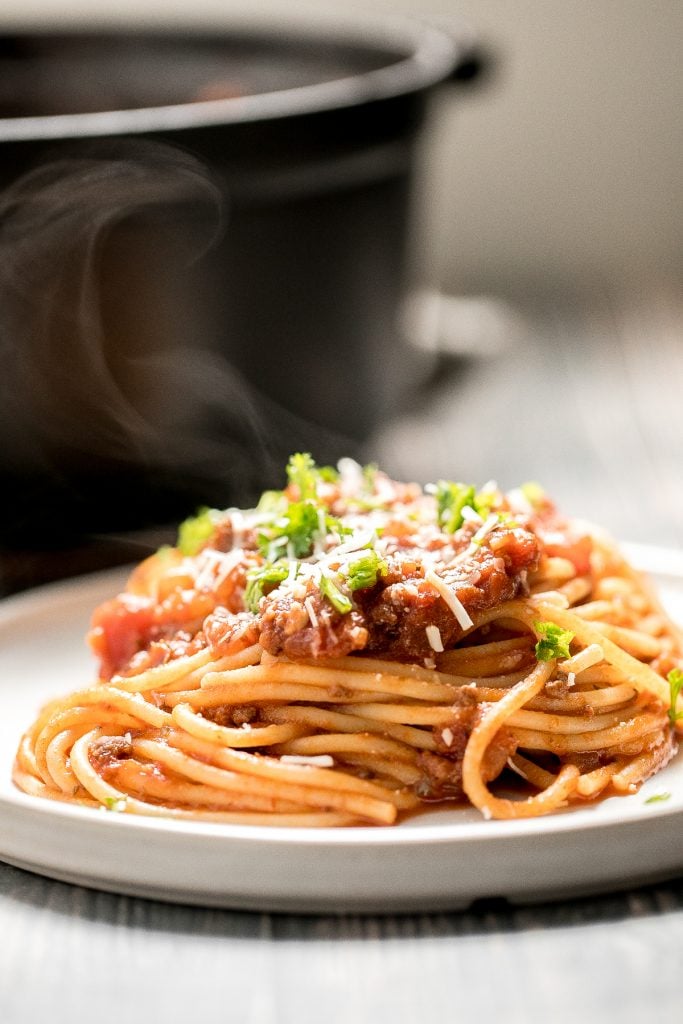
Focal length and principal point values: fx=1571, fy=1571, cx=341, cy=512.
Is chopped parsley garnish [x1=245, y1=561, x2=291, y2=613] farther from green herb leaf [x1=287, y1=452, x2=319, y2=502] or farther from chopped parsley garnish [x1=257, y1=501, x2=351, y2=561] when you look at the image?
green herb leaf [x1=287, y1=452, x2=319, y2=502]

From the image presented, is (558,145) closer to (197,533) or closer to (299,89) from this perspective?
(299,89)

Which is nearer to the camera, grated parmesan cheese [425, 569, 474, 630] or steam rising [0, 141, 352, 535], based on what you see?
grated parmesan cheese [425, 569, 474, 630]

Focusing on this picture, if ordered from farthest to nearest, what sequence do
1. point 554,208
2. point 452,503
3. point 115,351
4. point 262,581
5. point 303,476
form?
point 554,208, point 115,351, point 303,476, point 452,503, point 262,581

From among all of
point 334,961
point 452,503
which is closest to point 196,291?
point 452,503

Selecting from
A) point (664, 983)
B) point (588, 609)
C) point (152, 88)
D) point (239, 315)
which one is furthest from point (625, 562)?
point (152, 88)

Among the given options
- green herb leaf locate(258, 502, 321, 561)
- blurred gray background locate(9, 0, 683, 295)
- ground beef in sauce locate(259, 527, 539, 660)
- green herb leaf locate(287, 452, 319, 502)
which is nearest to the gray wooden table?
ground beef in sauce locate(259, 527, 539, 660)

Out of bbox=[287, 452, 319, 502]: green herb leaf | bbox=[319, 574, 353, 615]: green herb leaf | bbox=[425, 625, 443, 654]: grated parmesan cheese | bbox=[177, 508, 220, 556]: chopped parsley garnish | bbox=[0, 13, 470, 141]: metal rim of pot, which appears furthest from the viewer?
bbox=[0, 13, 470, 141]: metal rim of pot

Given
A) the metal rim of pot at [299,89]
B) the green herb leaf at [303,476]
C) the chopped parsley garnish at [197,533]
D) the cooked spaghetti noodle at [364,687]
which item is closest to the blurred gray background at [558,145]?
the metal rim of pot at [299,89]
